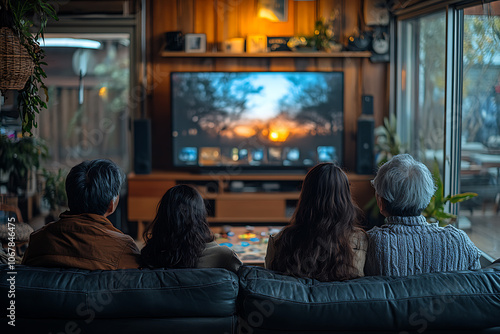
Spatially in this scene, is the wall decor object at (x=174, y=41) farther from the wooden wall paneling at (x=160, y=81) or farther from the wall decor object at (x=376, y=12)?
the wall decor object at (x=376, y=12)

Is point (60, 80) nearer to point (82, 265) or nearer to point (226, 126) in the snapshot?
point (226, 126)

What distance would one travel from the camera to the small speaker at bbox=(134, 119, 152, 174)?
560cm

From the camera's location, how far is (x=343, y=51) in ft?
19.0

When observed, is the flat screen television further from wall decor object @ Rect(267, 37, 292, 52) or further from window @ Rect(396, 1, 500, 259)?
window @ Rect(396, 1, 500, 259)

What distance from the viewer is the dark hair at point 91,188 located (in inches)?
84.7

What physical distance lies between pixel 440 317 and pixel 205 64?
4523 millimetres

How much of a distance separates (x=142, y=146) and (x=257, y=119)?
1.16m

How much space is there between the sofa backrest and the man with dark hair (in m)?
0.22

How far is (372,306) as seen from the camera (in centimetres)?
170

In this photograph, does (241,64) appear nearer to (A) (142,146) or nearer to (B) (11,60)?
(A) (142,146)

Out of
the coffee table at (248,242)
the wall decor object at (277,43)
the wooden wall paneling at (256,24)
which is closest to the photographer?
the coffee table at (248,242)

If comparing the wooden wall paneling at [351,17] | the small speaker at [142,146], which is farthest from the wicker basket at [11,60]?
A: the wooden wall paneling at [351,17]

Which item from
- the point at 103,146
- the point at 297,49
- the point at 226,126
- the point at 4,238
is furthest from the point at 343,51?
the point at 4,238

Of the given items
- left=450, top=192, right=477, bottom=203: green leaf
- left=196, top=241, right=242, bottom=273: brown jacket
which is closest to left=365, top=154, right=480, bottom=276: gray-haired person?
left=196, top=241, right=242, bottom=273: brown jacket
